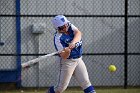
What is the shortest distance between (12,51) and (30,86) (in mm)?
818

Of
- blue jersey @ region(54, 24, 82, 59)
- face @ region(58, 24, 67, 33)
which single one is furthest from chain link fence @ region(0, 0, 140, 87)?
face @ region(58, 24, 67, 33)

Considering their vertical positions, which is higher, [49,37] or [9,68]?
[49,37]

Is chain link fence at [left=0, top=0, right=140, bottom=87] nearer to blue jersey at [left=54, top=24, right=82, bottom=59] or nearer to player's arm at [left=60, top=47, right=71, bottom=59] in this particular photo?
blue jersey at [left=54, top=24, right=82, bottom=59]

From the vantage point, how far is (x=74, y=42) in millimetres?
6223

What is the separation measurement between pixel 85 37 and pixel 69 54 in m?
3.05

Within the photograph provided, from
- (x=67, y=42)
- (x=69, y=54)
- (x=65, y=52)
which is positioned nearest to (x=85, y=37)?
(x=67, y=42)

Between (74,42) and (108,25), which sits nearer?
(74,42)

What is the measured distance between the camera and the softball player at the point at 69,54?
6.29 m

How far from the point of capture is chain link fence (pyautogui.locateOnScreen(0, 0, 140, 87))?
8961mm

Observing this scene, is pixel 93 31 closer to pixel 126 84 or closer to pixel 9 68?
pixel 126 84

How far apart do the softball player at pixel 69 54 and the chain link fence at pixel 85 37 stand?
2288 millimetres

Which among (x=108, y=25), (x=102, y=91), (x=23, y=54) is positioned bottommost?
(x=102, y=91)

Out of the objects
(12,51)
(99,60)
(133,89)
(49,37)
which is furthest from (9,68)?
(133,89)

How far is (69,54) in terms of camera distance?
245 inches
